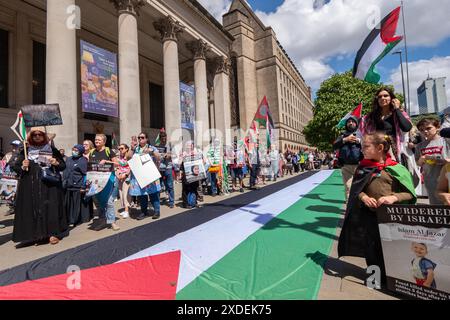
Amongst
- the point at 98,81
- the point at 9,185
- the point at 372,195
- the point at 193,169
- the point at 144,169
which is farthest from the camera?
the point at 98,81

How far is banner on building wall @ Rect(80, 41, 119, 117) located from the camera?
41.4 ft

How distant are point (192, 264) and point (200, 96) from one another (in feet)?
64.0

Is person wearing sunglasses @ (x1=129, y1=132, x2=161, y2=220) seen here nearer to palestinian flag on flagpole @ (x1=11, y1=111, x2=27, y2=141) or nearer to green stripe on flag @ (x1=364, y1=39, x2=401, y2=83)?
palestinian flag on flagpole @ (x1=11, y1=111, x2=27, y2=141)

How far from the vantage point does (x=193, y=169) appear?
772cm

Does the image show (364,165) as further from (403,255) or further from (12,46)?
(12,46)

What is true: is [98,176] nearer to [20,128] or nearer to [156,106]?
[20,128]

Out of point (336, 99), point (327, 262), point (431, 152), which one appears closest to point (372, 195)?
point (327, 262)

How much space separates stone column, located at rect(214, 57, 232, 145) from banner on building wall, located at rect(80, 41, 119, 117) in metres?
10.9

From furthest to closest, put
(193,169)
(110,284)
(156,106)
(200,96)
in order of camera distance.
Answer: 1. (156,106)
2. (200,96)
3. (193,169)
4. (110,284)

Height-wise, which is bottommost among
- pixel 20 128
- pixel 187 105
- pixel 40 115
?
pixel 20 128

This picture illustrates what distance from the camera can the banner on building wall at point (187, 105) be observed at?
19.0 m

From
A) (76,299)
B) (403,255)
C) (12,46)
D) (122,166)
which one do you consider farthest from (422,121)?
(12,46)

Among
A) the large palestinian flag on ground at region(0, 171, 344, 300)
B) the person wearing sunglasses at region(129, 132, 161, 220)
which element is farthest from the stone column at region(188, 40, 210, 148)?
the large palestinian flag on ground at region(0, 171, 344, 300)

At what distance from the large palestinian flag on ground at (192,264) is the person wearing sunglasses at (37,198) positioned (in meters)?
0.85
